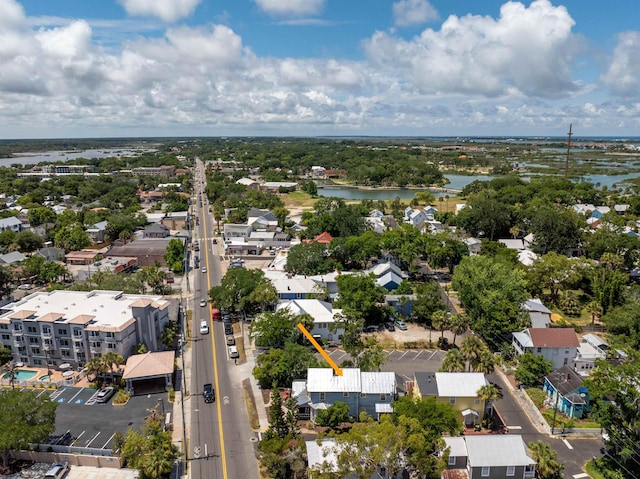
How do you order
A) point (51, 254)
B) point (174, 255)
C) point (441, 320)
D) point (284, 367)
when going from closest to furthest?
point (284, 367), point (441, 320), point (174, 255), point (51, 254)

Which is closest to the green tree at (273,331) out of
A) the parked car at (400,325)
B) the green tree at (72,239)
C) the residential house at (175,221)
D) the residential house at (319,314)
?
the residential house at (319,314)

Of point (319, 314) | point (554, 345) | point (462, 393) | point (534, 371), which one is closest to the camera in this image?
point (462, 393)

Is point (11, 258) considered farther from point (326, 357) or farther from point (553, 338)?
point (553, 338)

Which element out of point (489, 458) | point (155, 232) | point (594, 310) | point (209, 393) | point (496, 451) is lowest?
point (209, 393)

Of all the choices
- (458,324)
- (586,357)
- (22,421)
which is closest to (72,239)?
(22,421)

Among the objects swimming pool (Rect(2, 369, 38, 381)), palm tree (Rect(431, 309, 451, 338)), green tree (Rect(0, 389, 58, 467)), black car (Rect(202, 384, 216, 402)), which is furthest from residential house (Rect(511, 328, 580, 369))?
swimming pool (Rect(2, 369, 38, 381))

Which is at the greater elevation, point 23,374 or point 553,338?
point 553,338

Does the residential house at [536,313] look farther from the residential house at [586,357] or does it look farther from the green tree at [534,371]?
the green tree at [534,371]
